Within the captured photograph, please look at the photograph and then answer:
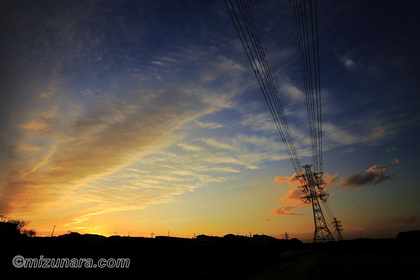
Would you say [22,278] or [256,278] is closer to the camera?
[22,278]

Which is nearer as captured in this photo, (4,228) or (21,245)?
(21,245)

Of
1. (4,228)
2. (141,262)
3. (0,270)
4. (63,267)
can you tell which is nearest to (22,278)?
(0,270)

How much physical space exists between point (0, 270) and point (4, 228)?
7541cm

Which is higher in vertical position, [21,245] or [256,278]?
[21,245]

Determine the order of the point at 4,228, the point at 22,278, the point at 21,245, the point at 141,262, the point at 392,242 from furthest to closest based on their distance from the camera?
the point at 392,242
the point at 4,228
the point at 141,262
the point at 21,245
the point at 22,278

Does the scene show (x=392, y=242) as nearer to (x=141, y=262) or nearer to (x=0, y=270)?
(x=141, y=262)

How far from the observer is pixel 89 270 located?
20875 millimetres

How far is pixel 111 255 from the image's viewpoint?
28.0 meters

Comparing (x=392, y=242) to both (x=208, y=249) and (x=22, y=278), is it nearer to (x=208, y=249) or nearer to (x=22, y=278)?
Answer: (x=208, y=249)

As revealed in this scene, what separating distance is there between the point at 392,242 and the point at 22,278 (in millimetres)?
124604

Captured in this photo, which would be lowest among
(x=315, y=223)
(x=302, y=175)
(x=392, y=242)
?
(x=392, y=242)

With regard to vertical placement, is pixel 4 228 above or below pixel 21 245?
above

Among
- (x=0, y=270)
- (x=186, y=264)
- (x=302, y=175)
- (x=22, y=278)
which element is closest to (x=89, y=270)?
(x=22, y=278)

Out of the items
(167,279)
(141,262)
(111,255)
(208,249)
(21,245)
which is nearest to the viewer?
(167,279)
